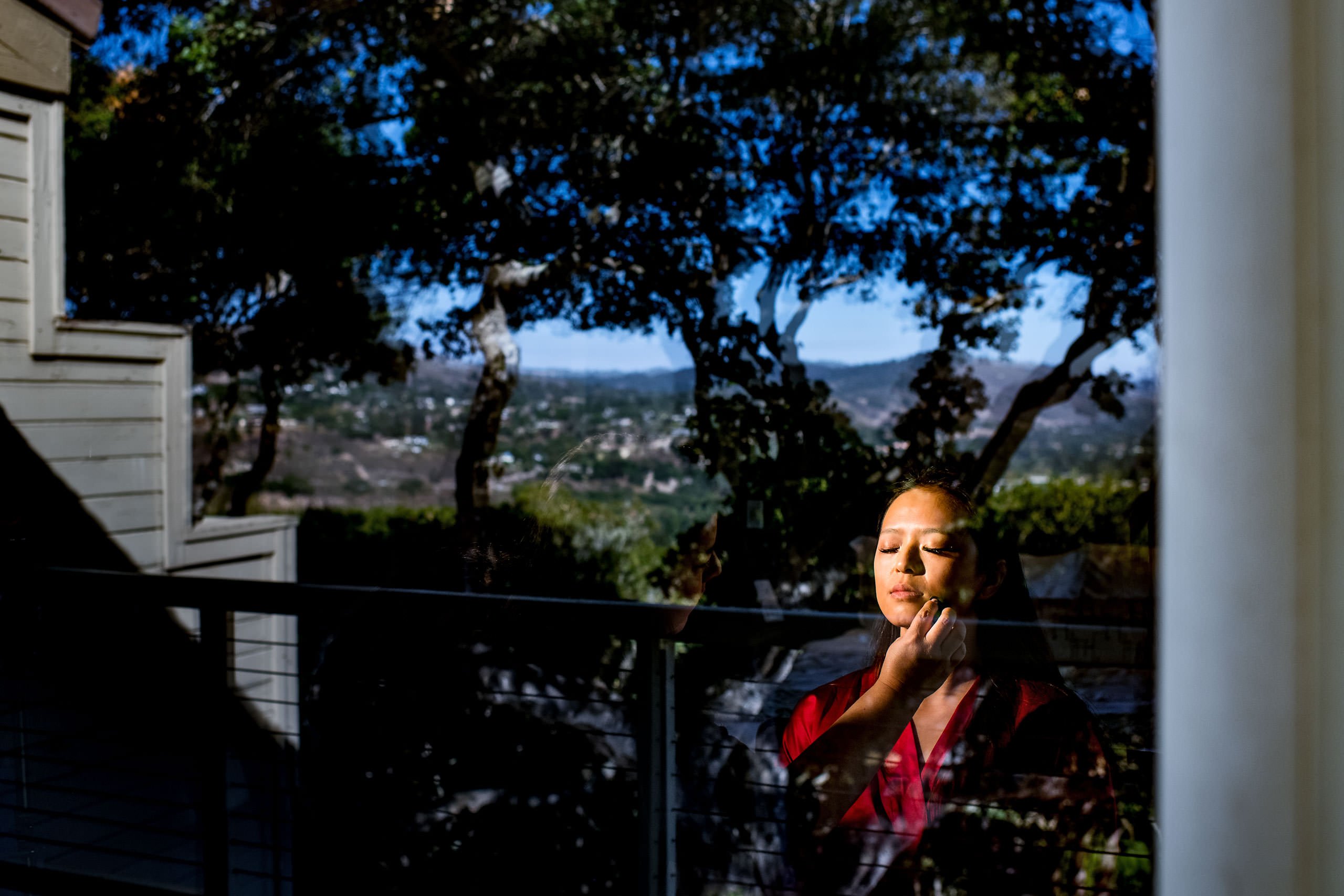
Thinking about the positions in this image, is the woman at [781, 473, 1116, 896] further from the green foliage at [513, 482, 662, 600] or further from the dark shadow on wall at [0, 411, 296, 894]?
the green foliage at [513, 482, 662, 600]

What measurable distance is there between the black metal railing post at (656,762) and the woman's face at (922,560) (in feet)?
1.73

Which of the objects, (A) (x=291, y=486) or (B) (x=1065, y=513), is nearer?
(B) (x=1065, y=513)

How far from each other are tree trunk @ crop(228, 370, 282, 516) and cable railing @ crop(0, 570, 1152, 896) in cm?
102

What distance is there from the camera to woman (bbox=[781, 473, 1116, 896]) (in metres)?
1.17

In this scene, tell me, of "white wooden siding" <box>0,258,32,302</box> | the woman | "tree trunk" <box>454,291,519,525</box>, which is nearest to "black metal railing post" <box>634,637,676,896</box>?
the woman

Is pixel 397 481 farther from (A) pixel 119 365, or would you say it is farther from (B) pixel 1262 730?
(B) pixel 1262 730

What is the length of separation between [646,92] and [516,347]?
1.16 meters

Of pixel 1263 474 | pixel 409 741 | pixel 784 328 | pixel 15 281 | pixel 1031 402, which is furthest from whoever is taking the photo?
pixel 784 328

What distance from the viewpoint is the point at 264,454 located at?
3.97 meters

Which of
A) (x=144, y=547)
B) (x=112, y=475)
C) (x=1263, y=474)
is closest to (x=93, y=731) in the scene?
(x=144, y=547)

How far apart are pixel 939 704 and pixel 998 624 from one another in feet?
0.67

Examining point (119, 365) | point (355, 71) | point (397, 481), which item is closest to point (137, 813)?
point (119, 365)

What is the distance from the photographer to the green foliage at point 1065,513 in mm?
3070

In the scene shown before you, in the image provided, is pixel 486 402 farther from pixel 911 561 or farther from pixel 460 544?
pixel 911 561
